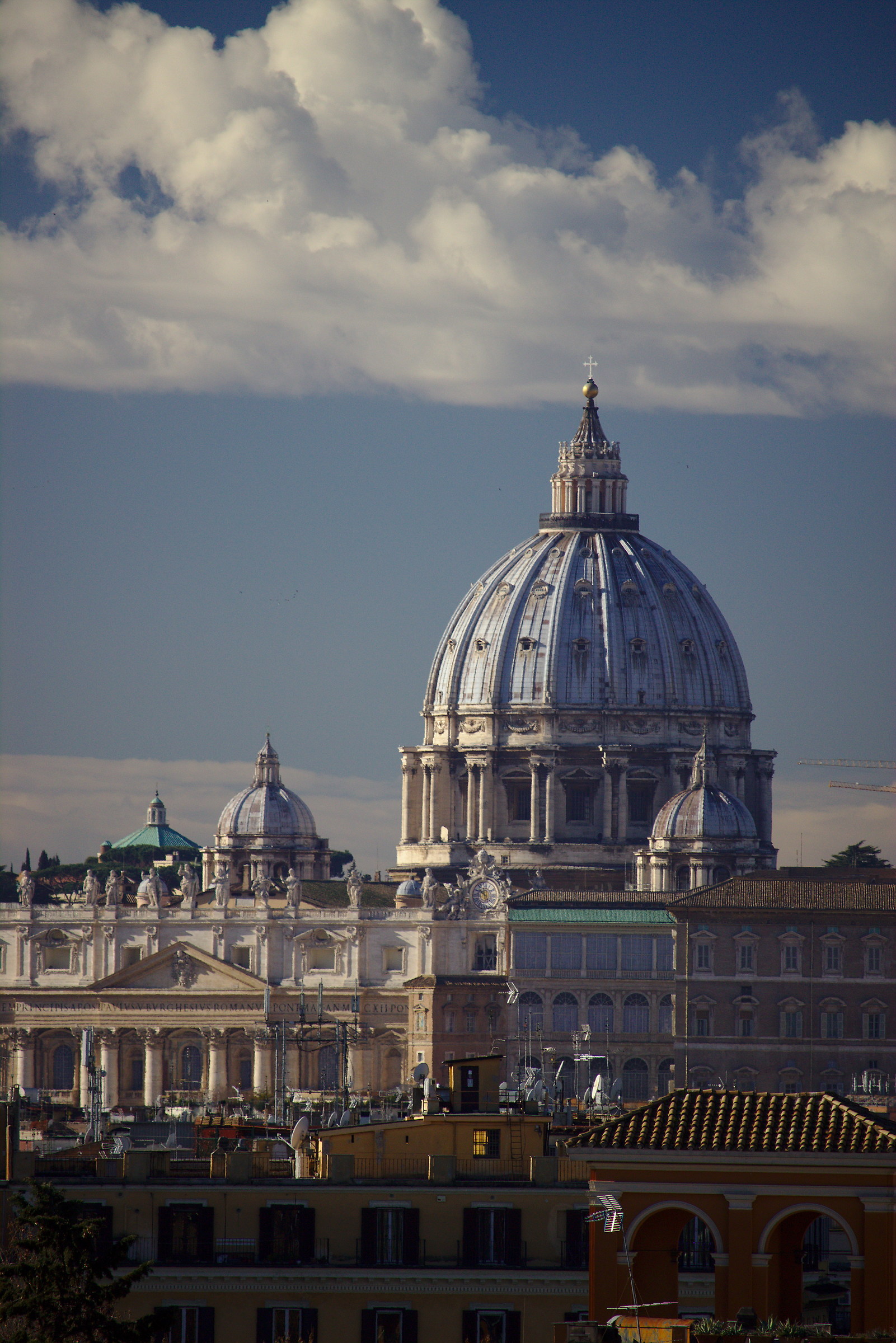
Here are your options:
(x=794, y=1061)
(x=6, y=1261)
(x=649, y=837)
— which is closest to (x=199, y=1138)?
(x=6, y=1261)

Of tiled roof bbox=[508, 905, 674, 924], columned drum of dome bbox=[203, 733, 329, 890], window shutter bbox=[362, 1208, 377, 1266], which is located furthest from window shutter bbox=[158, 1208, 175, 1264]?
columned drum of dome bbox=[203, 733, 329, 890]

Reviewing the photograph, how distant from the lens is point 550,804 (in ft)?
588

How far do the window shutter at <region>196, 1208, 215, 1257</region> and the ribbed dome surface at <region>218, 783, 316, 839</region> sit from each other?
12368 cm

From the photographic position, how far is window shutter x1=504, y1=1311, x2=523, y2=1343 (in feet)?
168

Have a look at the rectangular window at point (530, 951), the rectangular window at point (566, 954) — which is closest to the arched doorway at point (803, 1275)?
the rectangular window at point (566, 954)

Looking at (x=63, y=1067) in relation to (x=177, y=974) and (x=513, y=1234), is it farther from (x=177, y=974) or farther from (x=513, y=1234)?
(x=513, y=1234)

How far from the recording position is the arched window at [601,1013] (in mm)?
142875

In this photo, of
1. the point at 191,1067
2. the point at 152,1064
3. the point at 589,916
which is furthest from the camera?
the point at 191,1067

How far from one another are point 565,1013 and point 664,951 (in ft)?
17.2

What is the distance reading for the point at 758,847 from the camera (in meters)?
164

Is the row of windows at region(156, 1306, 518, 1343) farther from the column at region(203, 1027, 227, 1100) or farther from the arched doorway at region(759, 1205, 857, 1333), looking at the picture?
the column at region(203, 1027, 227, 1100)

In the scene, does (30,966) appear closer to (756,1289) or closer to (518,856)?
(518,856)

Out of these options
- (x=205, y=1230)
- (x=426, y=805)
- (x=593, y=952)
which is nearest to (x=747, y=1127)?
(x=205, y=1230)

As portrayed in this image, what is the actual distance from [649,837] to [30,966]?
1246 inches
